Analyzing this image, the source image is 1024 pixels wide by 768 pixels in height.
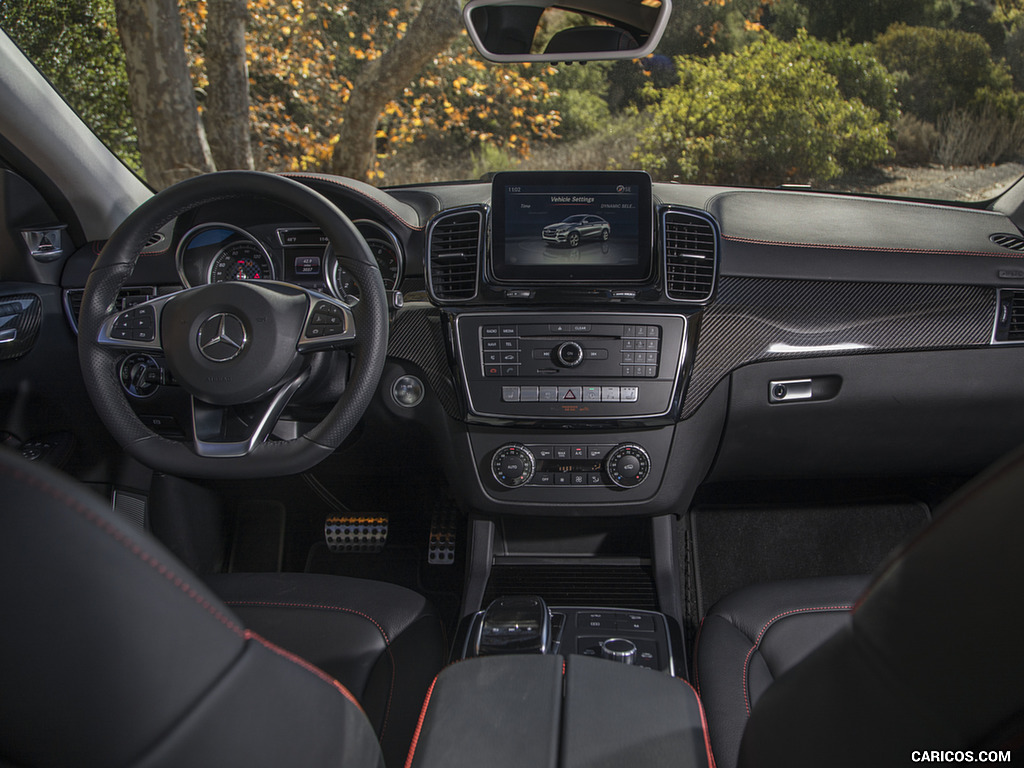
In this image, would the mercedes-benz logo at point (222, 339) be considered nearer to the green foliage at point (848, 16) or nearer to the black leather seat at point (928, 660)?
the black leather seat at point (928, 660)


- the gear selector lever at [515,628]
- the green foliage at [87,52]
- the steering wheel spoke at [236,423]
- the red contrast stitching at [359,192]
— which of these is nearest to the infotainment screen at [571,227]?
the red contrast stitching at [359,192]

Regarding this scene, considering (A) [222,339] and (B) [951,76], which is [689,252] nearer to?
(A) [222,339]

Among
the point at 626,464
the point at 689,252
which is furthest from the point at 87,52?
the point at 626,464

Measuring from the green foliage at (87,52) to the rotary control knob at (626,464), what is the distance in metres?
3.63

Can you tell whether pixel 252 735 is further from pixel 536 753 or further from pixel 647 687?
pixel 647 687

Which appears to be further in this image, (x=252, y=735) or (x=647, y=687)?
(x=647, y=687)

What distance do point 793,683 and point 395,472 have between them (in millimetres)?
2104

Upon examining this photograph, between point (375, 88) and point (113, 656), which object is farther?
point (375, 88)

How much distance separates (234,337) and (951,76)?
2788 mm

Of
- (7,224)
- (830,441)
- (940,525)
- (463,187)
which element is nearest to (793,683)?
(940,525)

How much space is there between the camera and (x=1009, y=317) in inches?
94.3

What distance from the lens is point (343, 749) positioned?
0.90 metres

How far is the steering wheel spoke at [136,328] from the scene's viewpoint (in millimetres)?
1987

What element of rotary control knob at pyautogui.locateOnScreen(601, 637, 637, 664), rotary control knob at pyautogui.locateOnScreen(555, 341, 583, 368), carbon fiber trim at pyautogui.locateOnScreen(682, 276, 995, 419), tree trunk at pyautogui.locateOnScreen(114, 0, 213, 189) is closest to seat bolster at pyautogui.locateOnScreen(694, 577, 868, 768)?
rotary control knob at pyautogui.locateOnScreen(601, 637, 637, 664)
